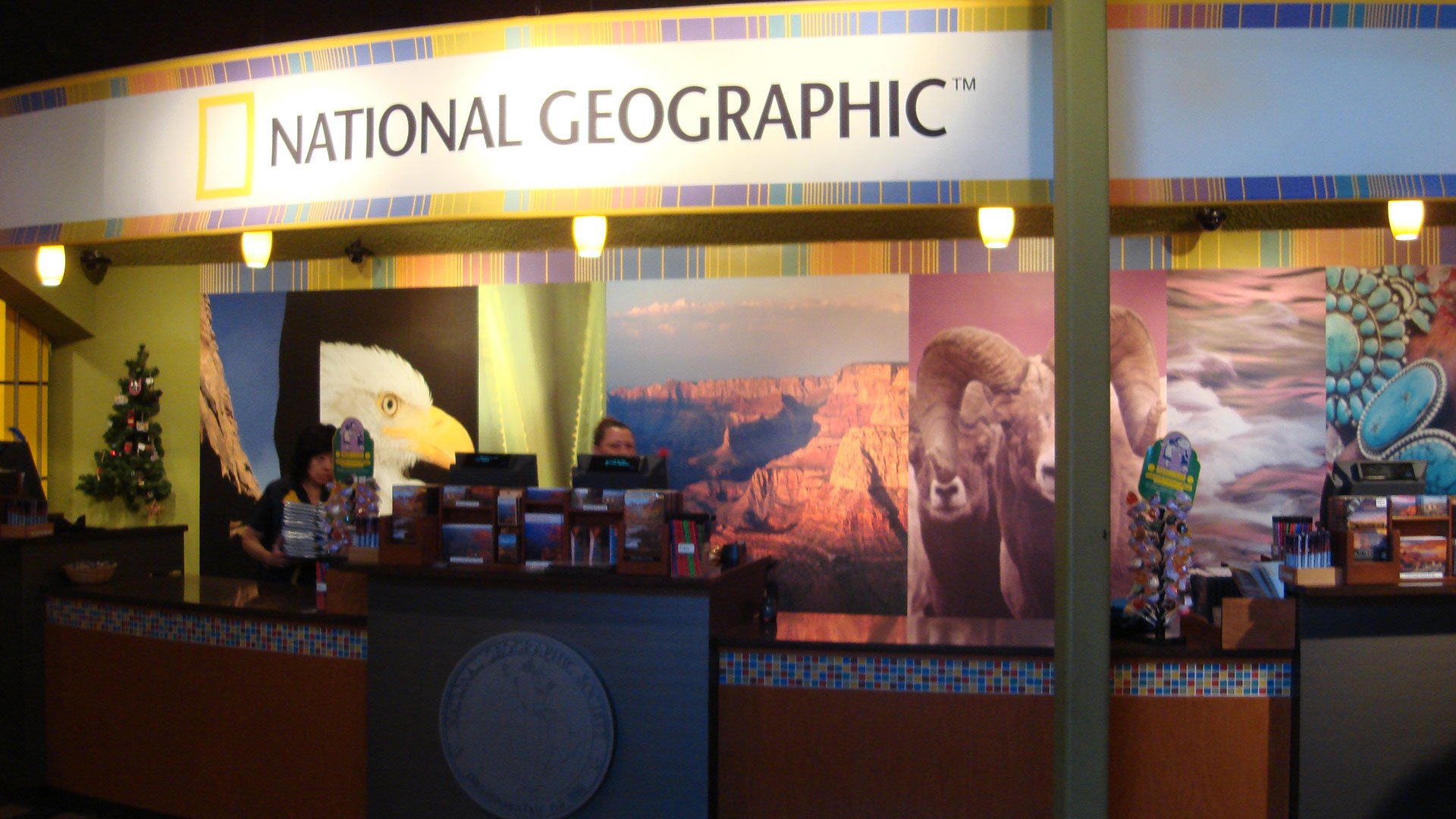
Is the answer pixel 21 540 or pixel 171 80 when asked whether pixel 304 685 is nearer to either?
pixel 21 540

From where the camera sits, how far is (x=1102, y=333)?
3.31 m

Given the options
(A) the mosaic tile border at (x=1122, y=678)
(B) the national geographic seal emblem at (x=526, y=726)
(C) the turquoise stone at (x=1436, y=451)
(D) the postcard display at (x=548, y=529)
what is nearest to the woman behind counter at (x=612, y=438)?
(D) the postcard display at (x=548, y=529)

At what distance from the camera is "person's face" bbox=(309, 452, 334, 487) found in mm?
4840

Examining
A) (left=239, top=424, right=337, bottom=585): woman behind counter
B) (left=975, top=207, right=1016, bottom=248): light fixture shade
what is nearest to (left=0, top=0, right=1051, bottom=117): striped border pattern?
(left=975, top=207, right=1016, bottom=248): light fixture shade

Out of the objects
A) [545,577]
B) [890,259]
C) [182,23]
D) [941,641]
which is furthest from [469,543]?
[182,23]

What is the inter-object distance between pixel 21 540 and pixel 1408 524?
5842 millimetres

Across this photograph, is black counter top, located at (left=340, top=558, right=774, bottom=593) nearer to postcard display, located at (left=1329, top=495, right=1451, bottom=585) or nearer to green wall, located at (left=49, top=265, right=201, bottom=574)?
postcard display, located at (left=1329, top=495, right=1451, bottom=585)

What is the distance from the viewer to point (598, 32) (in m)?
4.10

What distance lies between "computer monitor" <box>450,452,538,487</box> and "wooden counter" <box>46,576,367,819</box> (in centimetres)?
65

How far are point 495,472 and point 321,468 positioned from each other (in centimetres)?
129

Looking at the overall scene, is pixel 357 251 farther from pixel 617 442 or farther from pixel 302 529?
pixel 302 529

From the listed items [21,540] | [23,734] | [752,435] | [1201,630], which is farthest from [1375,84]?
[23,734]

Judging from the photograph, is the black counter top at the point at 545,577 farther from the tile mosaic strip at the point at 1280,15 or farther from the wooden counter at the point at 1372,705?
the tile mosaic strip at the point at 1280,15

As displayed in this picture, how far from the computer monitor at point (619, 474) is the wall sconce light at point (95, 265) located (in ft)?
19.1
